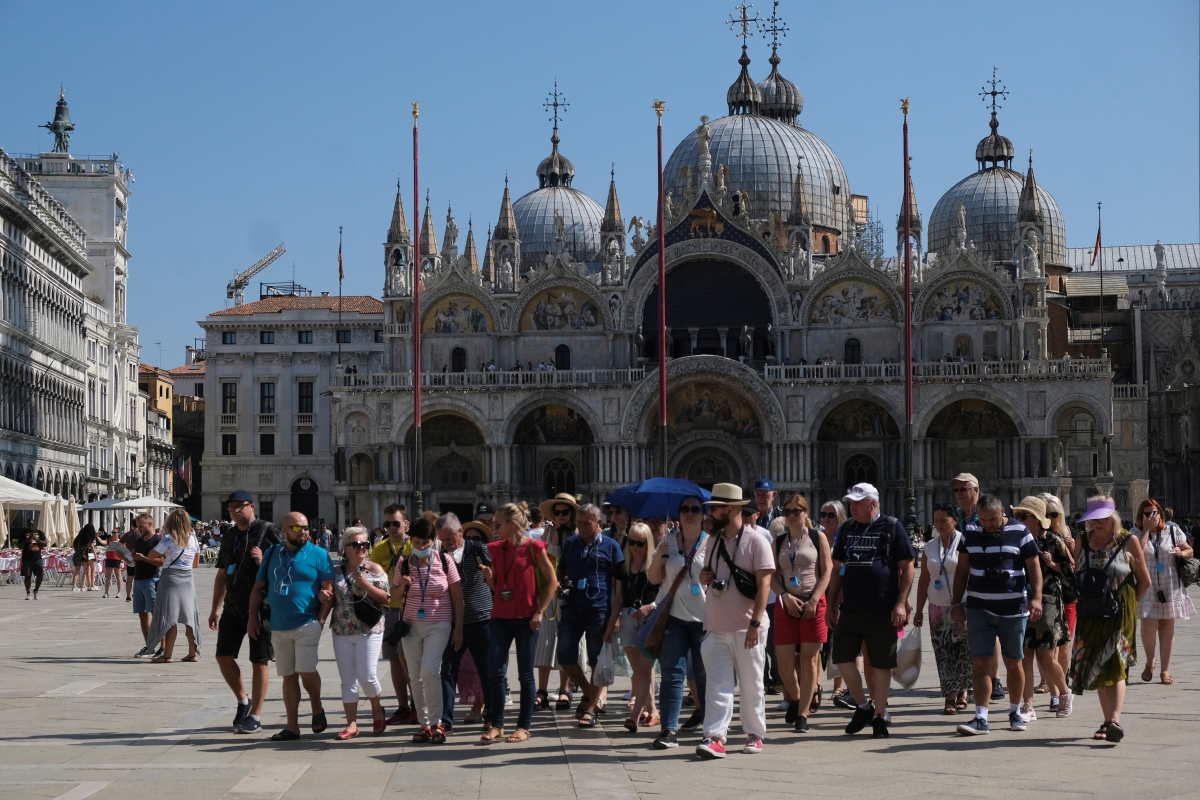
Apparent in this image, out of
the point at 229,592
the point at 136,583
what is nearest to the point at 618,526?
the point at 229,592

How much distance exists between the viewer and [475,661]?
14.6 meters

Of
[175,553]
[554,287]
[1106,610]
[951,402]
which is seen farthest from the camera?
[554,287]

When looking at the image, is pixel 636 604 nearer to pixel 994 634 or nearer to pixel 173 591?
pixel 994 634

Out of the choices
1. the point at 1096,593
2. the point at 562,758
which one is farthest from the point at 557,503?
the point at 1096,593

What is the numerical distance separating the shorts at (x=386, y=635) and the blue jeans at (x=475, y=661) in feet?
1.60

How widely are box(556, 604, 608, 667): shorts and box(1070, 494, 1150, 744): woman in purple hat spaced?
13.1 ft

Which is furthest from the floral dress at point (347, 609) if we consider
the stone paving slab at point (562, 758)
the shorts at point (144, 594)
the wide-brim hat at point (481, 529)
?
the shorts at point (144, 594)

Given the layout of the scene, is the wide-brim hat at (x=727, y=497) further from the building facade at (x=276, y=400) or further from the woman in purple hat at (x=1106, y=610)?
the building facade at (x=276, y=400)

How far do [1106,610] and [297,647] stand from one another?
6.42 metres

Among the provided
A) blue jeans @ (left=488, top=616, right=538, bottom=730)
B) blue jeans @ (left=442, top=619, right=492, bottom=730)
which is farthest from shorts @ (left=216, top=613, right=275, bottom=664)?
blue jeans @ (left=488, top=616, right=538, bottom=730)

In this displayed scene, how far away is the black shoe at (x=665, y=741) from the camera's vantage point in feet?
44.1

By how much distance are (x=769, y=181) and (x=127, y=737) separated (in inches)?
2417

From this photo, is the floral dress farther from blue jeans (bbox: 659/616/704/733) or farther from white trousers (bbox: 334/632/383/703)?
blue jeans (bbox: 659/616/704/733)

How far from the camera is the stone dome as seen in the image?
240ft
